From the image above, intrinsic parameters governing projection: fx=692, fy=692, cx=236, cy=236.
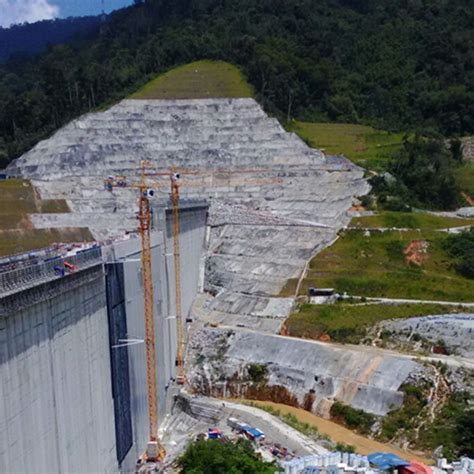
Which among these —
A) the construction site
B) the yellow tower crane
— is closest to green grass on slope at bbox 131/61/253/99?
the construction site

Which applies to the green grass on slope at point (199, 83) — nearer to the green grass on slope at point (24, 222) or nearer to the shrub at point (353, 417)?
the green grass on slope at point (24, 222)

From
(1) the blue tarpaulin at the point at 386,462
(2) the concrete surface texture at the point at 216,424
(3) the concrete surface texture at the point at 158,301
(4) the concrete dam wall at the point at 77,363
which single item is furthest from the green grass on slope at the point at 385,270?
(1) the blue tarpaulin at the point at 386,462

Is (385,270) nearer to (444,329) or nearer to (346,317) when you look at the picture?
(346,317)

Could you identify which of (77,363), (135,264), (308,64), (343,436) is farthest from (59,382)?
(308,64)

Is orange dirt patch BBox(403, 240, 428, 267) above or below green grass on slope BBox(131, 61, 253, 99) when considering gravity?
below

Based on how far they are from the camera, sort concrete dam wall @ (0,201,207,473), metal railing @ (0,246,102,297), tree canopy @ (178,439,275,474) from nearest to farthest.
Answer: concrete dam wall @ (0,201,207,473)
metal railing @ (0,246,102,297)
tree canopy @ (178,439,275,474)

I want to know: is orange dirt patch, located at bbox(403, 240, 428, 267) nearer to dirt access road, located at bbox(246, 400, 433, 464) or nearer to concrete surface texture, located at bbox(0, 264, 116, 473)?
dirt access road, located at bbox(246, 400, 433, 464)

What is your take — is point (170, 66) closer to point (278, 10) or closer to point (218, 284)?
point (278, 10)
